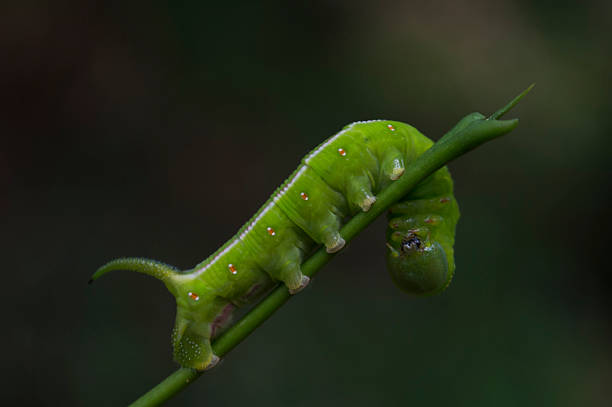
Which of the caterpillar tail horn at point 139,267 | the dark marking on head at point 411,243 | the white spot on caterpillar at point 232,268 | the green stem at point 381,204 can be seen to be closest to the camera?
the green stem at point 381,204

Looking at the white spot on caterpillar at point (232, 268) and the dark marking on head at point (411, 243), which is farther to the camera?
the white spot on caterpillar at point (232, 268)

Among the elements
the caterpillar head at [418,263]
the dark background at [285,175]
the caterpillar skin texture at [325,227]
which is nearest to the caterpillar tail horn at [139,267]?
the caterpillar skin texture at [325,227]

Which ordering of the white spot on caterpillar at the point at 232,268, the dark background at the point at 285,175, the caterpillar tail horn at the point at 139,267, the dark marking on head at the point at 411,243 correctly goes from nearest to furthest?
the caterpillar tail horn at the point at 139,267, the dark marking on head at the point at 411,243, the white spot on caterpillar at the point at 232,268, the dark background at the point at 285,175

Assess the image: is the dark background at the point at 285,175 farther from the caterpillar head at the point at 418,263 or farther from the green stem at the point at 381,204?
the green stem at the point at 381,204

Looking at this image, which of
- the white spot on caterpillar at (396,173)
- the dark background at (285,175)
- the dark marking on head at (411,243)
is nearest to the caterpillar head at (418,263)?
the dark marking on head at (411,243)

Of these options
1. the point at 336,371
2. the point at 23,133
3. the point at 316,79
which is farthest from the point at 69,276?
the point at 316,79

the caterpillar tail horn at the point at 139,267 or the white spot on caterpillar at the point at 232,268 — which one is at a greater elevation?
the caterpillar tail horn at the point at 139,267

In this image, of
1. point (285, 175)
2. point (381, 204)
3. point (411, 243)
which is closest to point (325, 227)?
point (411, 243)

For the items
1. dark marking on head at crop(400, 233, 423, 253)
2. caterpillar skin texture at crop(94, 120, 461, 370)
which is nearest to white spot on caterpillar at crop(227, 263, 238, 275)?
caterpillar skin texture at crop(94, 120, 461, 370)
